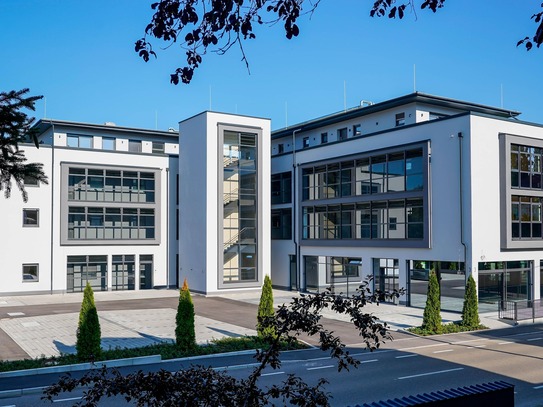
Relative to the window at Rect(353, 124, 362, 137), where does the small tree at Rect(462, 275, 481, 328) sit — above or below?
below

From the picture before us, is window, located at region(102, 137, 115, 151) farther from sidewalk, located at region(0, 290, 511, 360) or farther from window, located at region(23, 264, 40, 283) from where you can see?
sidewalk, located at region(0, 290, 511, 360)

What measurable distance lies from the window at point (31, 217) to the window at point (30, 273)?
9.66 ft

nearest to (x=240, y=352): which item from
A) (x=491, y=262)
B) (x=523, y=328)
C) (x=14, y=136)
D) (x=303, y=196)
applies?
(x=14, y=136)

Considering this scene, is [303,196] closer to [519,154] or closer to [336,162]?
[336,162]

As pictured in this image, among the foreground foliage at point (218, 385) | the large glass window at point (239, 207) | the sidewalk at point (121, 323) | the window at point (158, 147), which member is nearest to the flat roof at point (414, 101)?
the large glass window at point (239, 207)

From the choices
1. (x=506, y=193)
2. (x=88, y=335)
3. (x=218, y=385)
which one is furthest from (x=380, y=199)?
(x=218, y=385)

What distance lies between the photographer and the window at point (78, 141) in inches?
1865

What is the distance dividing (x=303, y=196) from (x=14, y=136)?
103ft

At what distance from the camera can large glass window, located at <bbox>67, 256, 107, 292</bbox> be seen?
4188cm

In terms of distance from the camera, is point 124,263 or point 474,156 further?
point 124,263

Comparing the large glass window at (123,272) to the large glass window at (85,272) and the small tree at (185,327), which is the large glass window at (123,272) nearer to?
the large glass window at (85,272)

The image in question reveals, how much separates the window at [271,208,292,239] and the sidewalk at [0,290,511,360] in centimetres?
734

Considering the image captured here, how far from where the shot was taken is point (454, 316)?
30828mm

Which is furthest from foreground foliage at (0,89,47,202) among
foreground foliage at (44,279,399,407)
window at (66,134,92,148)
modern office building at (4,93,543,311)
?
window at (66,134,92,148)
